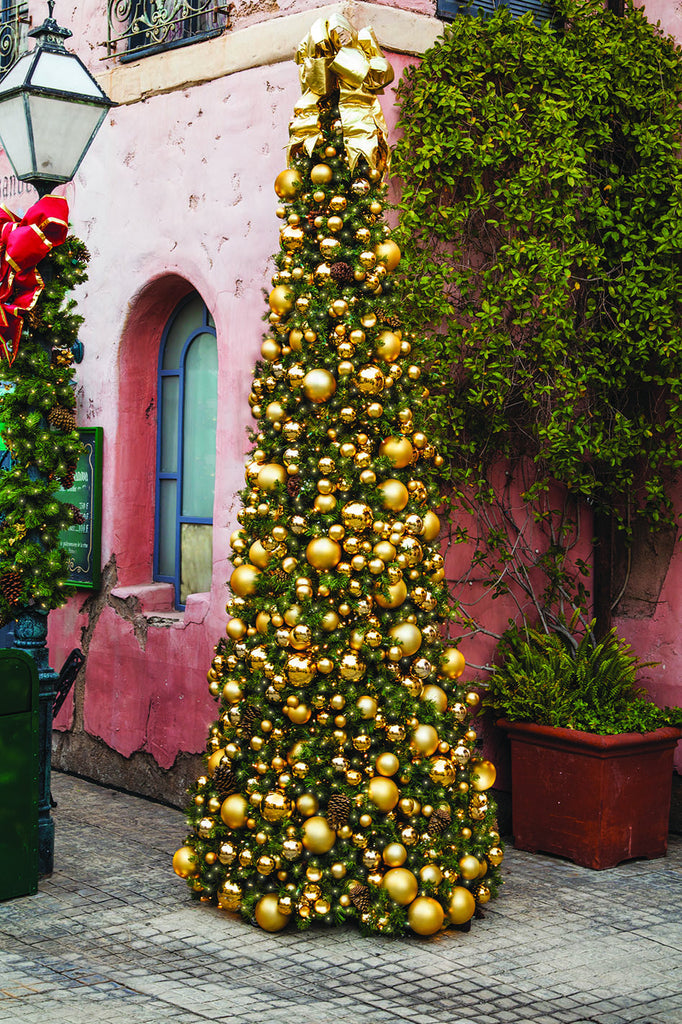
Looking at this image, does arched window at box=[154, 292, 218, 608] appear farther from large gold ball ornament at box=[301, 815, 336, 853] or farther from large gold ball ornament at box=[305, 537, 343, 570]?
large gold ball ornament at box=[301, 815, 336, 853]

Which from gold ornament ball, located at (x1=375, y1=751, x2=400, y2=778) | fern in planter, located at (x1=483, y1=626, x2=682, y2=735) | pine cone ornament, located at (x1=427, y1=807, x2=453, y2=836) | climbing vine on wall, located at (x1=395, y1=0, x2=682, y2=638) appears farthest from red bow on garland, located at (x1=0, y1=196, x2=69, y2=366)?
fern in planter, located at (x1=483, y1=626, x2=682, y2=735)

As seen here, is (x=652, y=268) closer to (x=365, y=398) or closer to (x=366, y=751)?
(x=365, y=398)

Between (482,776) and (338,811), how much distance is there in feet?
2.64

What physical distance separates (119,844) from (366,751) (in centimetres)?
198

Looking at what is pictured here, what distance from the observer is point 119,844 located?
6.68m

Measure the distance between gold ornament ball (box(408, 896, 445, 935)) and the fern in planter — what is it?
63.5 inches

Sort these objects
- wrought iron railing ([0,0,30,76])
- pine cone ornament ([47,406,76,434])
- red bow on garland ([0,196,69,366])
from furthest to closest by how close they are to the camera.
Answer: wrought iron railing ([0,0,30,76]) < pine cone ornament ([47,406,76,434]) < red bow on garland ([0,196,69,366])

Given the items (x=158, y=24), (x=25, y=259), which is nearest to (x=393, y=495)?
(x=25, y=259)

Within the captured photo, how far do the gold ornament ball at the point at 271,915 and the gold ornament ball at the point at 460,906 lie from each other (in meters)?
0.70

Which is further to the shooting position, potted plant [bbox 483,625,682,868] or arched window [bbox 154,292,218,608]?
arched window [bbox 154,292,218,608]

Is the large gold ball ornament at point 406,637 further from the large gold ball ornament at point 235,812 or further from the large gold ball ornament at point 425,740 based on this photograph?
the large gold ball ornament at point 235,812

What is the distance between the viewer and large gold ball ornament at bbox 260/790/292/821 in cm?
528

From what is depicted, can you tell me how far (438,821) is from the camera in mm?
5414

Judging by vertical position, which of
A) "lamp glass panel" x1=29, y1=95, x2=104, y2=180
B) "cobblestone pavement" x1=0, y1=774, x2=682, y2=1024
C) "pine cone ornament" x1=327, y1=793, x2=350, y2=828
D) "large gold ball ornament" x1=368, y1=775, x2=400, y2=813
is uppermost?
"lamp glass panel" x1=29, y1=95, x2=104, y2=180
